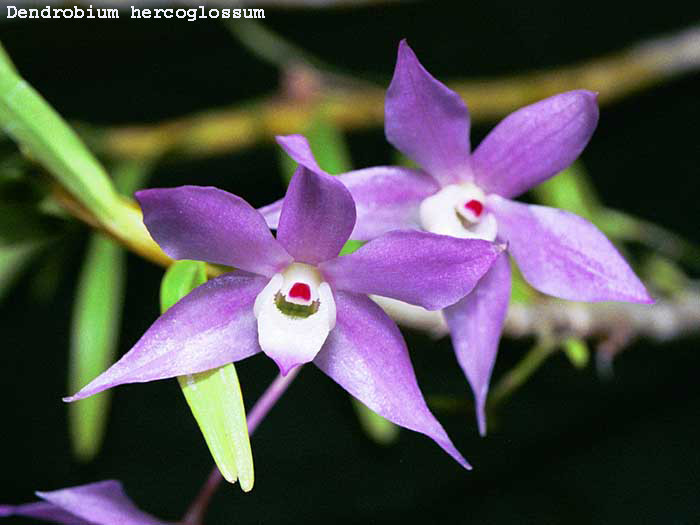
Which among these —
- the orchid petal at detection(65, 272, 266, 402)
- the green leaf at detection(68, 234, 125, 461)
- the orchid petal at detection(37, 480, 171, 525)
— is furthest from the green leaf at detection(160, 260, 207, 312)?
the green leaf at detection(68, 234, 125, 461)

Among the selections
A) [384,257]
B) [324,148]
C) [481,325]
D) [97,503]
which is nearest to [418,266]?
[384,257]

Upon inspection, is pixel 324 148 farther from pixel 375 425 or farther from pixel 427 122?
pixel 427 122

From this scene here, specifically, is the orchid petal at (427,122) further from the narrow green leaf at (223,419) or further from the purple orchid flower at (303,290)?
the narrow green leaf at (223,419)

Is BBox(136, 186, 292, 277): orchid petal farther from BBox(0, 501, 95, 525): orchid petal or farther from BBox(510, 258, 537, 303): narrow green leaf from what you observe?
BBox(510, 258, 537, 303): narrow green leaf

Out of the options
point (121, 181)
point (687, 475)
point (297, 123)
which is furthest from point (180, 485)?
point (687, 475)

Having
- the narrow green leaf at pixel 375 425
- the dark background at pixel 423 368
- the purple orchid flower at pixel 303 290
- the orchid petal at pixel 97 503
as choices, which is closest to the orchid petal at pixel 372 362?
the purple orchid flower at pixel 303 290

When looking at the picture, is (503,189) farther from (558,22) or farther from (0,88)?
(558,22)
